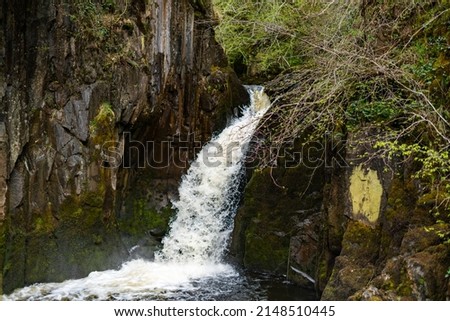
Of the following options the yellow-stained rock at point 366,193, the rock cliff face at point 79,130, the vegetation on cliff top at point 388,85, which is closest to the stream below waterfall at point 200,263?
the rock cliff face at point 79,130

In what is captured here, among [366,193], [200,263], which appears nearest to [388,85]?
[366,193]

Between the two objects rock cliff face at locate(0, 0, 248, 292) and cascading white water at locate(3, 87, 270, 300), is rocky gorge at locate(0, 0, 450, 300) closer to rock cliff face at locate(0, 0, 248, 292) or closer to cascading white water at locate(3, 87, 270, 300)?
rock cliff face at locate(0, 0, 248, 292)

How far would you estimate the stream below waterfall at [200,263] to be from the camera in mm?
7601

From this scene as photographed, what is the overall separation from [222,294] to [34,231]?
380cm

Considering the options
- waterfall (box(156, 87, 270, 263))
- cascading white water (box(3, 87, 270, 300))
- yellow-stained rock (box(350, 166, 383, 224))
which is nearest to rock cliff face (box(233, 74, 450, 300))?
yellow-stained rock (box(350, 166, 383, 224))

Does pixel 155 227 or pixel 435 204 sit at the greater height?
pixel 435 204

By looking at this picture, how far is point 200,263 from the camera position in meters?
9.42

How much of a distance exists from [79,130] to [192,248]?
3.71m

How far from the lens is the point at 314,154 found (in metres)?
9.24

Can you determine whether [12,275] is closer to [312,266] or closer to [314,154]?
[312,266]

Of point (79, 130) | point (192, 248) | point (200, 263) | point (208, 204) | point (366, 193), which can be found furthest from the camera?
point (208, 204)

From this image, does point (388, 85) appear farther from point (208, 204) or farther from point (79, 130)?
point (79, 130)

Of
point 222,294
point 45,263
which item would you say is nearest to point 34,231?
point 45,263

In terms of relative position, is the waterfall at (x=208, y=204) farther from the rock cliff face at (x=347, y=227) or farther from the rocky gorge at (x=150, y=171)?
the rock cliff face at (x=347, y=227)
